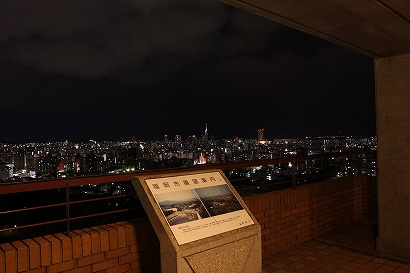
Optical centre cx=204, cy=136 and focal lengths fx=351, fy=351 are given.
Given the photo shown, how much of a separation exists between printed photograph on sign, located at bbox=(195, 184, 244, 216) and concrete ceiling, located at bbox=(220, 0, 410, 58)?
1840mm

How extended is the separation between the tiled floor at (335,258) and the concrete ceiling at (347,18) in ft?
10.3

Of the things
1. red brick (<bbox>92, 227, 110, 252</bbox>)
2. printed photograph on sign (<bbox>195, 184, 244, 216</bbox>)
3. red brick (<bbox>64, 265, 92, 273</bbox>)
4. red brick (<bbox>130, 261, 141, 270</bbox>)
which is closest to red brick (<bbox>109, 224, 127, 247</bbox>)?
red brick (<bbox>92, 227, 110, 252</bbox>)

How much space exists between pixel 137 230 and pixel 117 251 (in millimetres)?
304

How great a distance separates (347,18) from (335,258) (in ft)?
11.8

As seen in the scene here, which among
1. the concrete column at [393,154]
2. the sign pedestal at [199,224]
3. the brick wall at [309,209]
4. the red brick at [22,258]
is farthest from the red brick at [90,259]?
the concrete column at [393,154]

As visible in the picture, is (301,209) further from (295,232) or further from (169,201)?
(169,201)

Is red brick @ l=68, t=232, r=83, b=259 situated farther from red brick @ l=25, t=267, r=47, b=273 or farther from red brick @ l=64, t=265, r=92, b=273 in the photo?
red brick @ l=25, t=267, r=47, b=273

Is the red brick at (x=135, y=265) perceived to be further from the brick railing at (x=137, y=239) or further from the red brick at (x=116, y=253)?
the red brick at (x=116, y=253)

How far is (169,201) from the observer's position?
321 cm

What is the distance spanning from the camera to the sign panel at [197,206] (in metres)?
3.08

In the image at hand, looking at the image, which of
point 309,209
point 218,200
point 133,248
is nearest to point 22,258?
point 133,248

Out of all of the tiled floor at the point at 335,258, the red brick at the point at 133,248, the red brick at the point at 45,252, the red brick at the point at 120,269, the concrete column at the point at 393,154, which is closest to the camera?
the red brick at the point at 45,252

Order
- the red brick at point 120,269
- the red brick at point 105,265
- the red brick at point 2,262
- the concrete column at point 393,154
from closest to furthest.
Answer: the red brick at point 2,262 < the red brick at point 105,265 < the red brick at point 120,269 < the concrete column at point 393,154

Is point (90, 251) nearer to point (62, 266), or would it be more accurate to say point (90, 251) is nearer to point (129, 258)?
point (62, 266)
